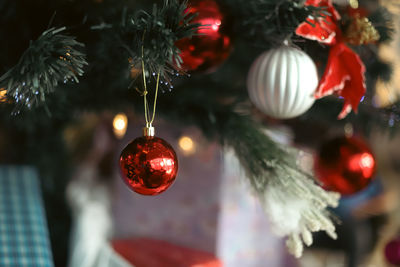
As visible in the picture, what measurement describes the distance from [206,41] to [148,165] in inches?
6.4

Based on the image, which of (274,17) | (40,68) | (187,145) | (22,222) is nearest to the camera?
(40,68)

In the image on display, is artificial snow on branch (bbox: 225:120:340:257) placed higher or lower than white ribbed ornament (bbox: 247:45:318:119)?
lower

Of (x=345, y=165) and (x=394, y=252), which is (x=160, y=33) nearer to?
(x=345, y=165)

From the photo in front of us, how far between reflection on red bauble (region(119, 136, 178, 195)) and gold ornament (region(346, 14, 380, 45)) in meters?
0.25

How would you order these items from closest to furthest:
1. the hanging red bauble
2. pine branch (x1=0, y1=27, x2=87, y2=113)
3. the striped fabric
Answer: pine branch (x1=0, y1=27, x2=87, y2=113) → the striped fabric → the hanging red bauble

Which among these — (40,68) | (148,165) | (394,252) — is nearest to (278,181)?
(148,165)

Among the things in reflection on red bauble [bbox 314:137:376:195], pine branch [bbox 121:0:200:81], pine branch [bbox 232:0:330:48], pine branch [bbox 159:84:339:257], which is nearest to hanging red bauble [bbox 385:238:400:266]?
reflection on red bauble [bbox 314:137:376:195]

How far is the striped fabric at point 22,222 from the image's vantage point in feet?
1.80

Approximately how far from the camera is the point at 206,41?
0.42 metres

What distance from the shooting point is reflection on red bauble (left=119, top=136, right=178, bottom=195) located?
13.8 inches

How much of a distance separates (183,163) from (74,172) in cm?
25

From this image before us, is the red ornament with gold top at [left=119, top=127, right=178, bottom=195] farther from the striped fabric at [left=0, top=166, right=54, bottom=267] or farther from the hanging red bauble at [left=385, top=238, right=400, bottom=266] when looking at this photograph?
the hanging red bauble at [left=385, top=238, right=400, bottom=266]

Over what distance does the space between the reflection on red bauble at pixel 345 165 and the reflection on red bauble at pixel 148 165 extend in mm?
298

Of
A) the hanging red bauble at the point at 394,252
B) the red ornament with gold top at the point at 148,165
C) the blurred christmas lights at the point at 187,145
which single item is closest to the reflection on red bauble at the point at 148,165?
the red ornament with gold top at the point at 148,165
